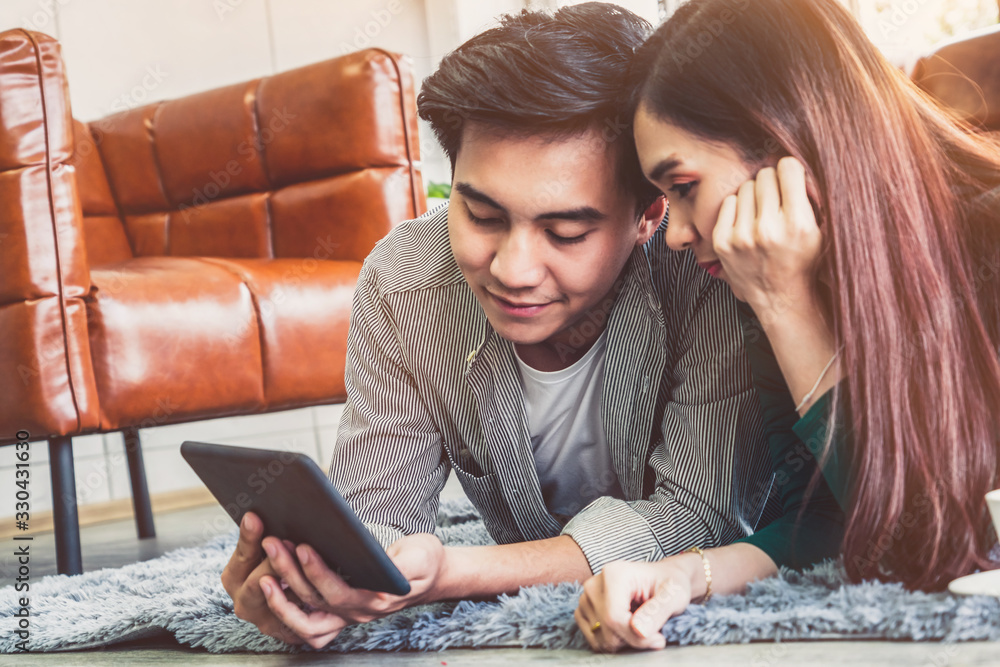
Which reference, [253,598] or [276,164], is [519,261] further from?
[276,164]

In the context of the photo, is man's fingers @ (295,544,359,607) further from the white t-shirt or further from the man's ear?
the man's ear

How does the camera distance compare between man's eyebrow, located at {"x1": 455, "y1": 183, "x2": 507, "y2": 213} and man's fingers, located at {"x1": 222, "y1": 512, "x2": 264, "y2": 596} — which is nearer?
man's fingers, located at {"x1": 222, "y1": 512, "x2": 264, "y2": 596}

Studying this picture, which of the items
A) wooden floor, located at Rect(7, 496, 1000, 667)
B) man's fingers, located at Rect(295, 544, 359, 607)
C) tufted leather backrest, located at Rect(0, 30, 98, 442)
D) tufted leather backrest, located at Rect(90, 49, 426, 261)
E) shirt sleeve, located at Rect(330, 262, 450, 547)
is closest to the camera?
wooden floor, located at Rect(7, 496, 1000, 667)

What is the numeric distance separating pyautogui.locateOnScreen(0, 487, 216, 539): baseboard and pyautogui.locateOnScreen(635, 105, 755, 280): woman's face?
5.85 ft

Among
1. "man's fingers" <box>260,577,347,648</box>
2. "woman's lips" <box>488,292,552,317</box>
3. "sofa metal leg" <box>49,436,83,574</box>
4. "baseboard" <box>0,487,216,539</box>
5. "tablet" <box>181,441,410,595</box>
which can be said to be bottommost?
"baseboard" <box>0,487,216,539</box>

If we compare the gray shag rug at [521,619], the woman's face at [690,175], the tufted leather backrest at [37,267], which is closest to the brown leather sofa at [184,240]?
the tufted leather backrest at [37,267]

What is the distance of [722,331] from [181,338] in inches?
38.4

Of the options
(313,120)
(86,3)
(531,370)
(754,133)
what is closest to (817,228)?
(754,133)

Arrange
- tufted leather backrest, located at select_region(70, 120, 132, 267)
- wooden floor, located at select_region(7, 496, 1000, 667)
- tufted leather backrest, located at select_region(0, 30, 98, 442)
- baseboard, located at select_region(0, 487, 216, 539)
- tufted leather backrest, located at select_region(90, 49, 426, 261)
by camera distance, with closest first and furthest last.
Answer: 1. wooden floor, located at select_region(7, 496, 1000, 667)
2. tufted leather backrest, located at select_region(0, 30, 98, 442)
3. tufted leather backrest, located at select_region(90, 49, 426, 261)
4. tufted leather backrest, located at select_region(70, 120, 132, 267)
5. baseboard, located at select_region(0, 487, 216, 539)

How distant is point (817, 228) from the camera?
761mm

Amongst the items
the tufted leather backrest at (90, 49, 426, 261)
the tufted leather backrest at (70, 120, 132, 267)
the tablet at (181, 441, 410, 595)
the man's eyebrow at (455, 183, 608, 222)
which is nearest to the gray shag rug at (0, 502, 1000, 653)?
the tablet at (181, 441, 410, 595)

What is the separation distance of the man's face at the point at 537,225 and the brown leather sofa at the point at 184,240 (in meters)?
0.79

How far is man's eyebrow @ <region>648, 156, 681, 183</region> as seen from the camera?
2.67ft

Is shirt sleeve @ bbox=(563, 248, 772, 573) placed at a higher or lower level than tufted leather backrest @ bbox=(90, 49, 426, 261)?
lower
